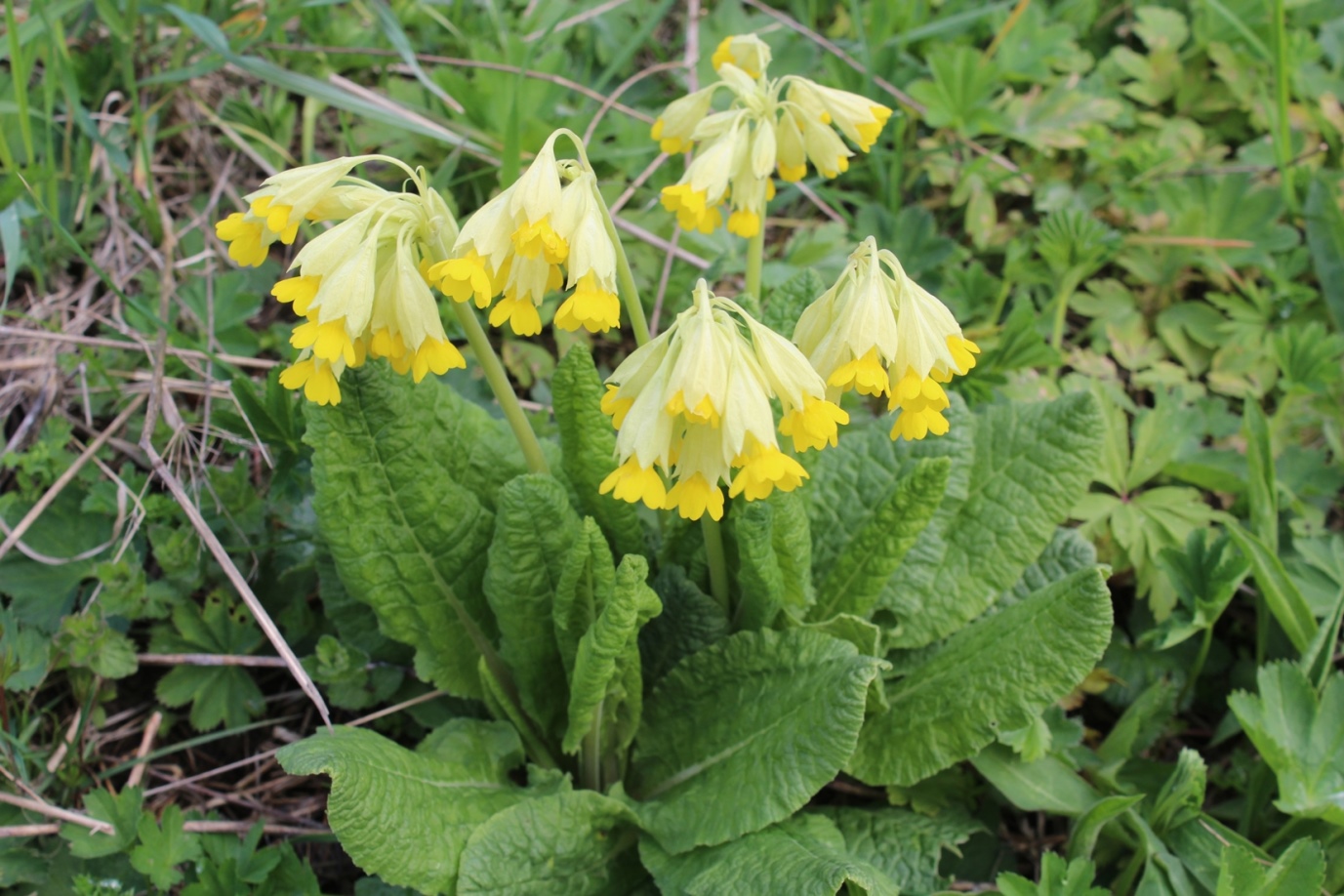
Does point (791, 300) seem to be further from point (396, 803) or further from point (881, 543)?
point (396, 803)

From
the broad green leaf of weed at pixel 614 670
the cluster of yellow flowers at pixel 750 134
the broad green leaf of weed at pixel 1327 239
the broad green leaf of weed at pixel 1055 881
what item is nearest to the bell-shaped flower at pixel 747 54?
the cluster of yellow flowers at pixel 750 134

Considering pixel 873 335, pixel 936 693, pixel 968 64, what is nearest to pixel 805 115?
pixel 873 335

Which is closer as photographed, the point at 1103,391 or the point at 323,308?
the point at 323,308

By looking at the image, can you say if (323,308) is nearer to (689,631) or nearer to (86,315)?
(689,631)

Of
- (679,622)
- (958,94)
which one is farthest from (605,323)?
(958,94)

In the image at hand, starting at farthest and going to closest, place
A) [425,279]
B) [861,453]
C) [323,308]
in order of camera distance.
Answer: [861,453]
[425,279]
[323,308]

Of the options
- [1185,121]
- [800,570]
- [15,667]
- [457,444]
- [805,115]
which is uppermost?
[805,115]

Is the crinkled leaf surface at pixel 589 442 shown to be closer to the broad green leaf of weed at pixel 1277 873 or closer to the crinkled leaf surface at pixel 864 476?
the crinkled leaf surface at pixel 864 476

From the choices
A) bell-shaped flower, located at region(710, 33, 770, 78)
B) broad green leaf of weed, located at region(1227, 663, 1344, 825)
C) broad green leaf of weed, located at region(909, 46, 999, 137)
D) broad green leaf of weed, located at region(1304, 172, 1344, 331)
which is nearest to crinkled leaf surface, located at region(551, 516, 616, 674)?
bell-shaped flower, located at region(710, 33, 770, 78)
